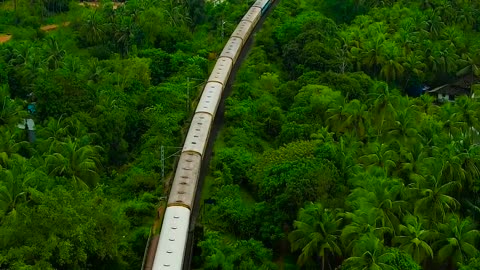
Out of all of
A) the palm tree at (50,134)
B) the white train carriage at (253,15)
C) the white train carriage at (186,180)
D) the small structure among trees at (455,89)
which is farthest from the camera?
the white train carriage at (253,15)

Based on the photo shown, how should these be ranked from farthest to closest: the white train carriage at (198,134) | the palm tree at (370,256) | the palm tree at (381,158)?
the white train carriage at (198,134) → the palm tree at (381,158) → the palm tree at (370,256)

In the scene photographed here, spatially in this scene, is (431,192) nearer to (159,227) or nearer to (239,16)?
(159,227)

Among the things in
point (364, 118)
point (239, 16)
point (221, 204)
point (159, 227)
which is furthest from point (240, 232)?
point (239, 16)

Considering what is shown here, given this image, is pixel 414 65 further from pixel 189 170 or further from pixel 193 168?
pixel 189 170

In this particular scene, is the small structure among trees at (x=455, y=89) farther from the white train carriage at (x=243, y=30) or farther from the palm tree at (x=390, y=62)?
the white train carriage at (x=243, y=30)

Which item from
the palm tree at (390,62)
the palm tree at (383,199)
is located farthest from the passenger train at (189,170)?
the palm tree at (390,62)

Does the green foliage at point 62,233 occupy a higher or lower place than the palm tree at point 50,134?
higher

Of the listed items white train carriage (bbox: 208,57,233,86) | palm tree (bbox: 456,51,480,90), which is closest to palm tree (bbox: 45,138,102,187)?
white train carriage (bbox: 208,57,233,86)

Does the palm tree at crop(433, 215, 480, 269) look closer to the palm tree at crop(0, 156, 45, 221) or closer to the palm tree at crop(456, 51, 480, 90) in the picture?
the palm tree at crop(0, 156, 45, 221)

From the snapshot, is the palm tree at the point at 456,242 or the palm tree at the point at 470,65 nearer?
the palm tree at the point at 456,242
